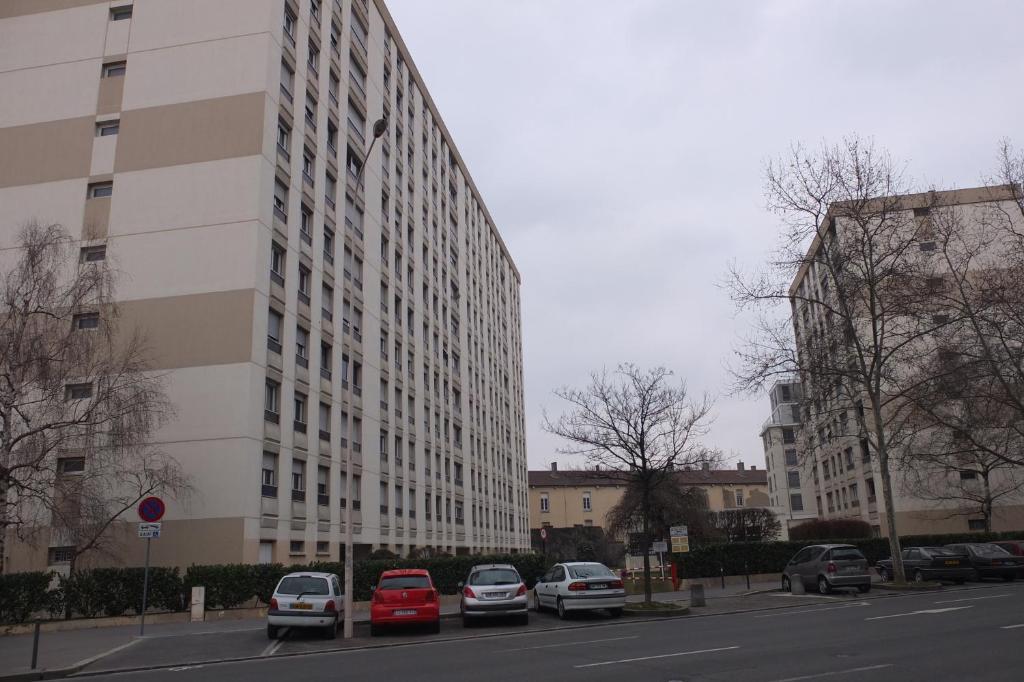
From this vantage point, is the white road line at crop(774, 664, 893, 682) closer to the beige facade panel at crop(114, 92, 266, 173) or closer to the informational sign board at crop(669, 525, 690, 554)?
the informational sign board at crop(669, 525, 690, 554)

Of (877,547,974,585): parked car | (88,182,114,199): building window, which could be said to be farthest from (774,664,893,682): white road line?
(88,182,114,199): building window

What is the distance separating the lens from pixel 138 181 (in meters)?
29.6

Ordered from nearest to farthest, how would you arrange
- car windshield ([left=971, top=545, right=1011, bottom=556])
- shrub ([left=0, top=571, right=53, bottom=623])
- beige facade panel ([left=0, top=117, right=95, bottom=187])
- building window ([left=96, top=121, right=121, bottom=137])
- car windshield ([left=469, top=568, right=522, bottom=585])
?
car windshield ([left=469, top=568, right=522, bottom=585]) → shrub ([left=0, top=571, right=53, bottom=623]) → car windshield ([left=971, top=545, right=1011, bottom=556]) → beige facade panel ([left=0, top=117, right=95, bottom=187]) → building window ([left=96, top=121, right=121, bottom=137])

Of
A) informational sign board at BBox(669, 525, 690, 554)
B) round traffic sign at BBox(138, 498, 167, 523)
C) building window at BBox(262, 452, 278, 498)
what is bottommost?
informational sign board at BBox(669, 525, 690, 554)

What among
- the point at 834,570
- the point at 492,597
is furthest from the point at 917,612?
the point at 492,597

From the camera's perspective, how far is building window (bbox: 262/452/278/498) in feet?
90.2

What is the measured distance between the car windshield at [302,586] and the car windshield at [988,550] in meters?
23.9

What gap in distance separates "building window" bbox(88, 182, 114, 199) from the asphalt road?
22671 mm

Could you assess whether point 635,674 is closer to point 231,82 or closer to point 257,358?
point 257,358

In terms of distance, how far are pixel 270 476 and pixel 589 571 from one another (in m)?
13.1

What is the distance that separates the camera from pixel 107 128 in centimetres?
3073

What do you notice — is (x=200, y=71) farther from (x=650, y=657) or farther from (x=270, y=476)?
(x=650, y=657)

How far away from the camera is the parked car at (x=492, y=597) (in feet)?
60.5

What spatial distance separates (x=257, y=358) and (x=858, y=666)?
73.0ft
